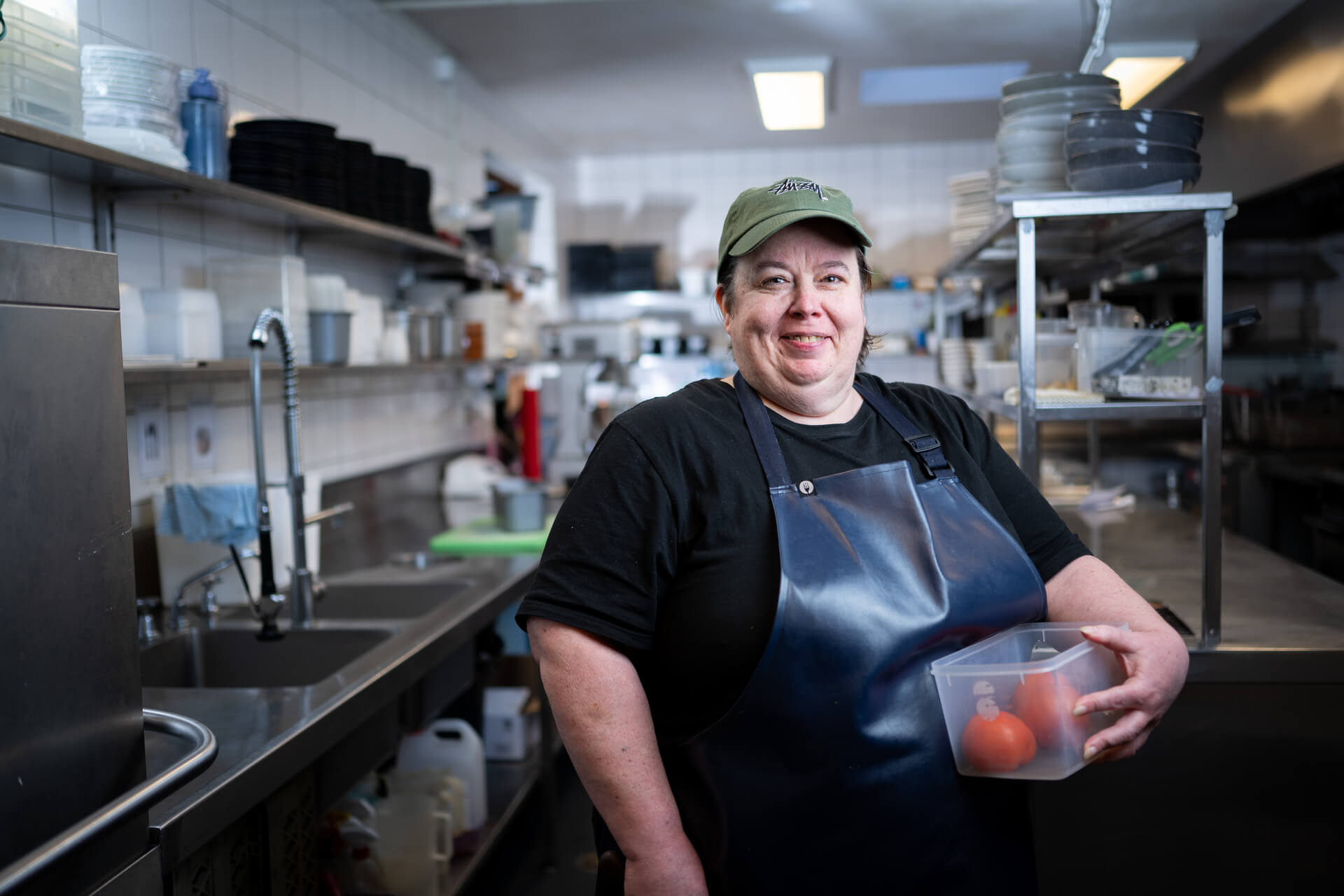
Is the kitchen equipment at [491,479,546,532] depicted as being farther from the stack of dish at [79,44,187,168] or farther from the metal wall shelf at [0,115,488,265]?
the stack of dish at [79,44,187,168]

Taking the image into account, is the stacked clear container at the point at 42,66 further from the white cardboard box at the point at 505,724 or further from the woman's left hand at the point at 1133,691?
the white cardboard box at the point at 505,724

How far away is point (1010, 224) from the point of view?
6.93ft

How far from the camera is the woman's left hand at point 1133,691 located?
129 cm

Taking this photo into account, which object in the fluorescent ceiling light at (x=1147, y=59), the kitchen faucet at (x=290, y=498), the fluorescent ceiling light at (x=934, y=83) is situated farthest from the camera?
the fluorescent ceiling light at (x=934, y=83)

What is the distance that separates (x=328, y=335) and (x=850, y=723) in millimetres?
1911

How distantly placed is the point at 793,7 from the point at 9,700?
371 cm

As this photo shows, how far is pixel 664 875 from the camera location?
4.19 feet

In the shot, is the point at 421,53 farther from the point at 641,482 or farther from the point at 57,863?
the point at 57,863

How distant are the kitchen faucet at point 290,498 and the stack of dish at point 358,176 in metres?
0.80

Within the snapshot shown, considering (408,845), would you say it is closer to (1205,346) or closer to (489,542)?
(489,542)

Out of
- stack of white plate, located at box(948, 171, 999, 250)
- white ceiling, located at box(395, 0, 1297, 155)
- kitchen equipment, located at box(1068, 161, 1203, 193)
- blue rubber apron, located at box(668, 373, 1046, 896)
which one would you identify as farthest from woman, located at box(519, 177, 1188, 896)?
white ceiling, located at box(395, 0, 1297, 155)

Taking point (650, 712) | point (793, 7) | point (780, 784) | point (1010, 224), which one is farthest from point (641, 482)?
point (793, 7)

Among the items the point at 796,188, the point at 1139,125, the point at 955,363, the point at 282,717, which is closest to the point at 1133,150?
the point at 1139,125

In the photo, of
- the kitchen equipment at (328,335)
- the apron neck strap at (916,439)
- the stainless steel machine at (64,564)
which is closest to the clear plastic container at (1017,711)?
the apron neck strap at (916,439)
